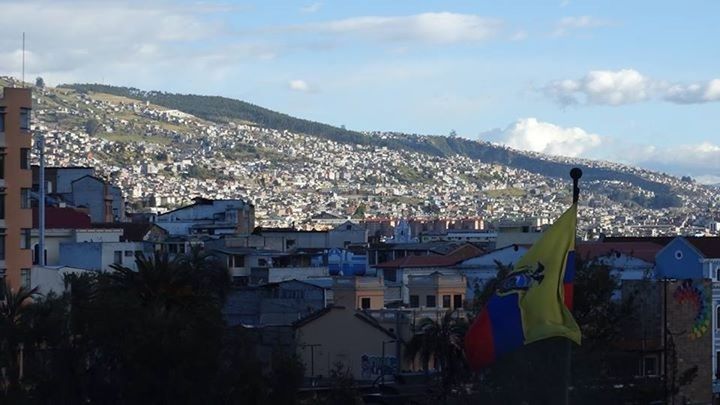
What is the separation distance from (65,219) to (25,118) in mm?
36358

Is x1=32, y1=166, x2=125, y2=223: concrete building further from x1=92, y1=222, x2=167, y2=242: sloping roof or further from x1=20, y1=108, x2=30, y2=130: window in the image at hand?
x1=20, y1=108, x2=30, y2=130: window

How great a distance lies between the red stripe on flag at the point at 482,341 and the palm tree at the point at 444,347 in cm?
1687

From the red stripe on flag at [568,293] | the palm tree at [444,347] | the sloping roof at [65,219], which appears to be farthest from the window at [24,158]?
the sloping roof at [65,219]

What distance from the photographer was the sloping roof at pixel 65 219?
87.3 m

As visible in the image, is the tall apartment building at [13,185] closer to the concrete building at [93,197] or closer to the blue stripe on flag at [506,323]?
the blue stripe on flag at [506,323]

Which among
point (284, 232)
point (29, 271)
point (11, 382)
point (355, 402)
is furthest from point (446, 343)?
point (284, 232)

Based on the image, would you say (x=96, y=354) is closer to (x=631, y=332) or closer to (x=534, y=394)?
(x=534, y=394)

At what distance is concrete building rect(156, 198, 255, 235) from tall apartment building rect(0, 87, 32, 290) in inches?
2229

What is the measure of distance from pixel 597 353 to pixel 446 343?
7.38 meters

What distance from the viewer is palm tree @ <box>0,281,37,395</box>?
4200 cm

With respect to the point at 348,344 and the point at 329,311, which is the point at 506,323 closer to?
the point at 329,311

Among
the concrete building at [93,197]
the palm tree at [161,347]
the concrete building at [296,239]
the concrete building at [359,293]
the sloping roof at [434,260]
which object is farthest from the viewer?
the concrete building at [93,197]

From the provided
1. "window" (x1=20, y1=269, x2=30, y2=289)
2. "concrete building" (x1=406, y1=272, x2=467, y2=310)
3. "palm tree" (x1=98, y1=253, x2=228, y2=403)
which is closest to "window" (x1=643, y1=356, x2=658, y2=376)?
"palm tree" (x1=98, y1=253, x2=228, y2=403)

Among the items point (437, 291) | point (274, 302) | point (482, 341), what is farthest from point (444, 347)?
point (482, 341)
